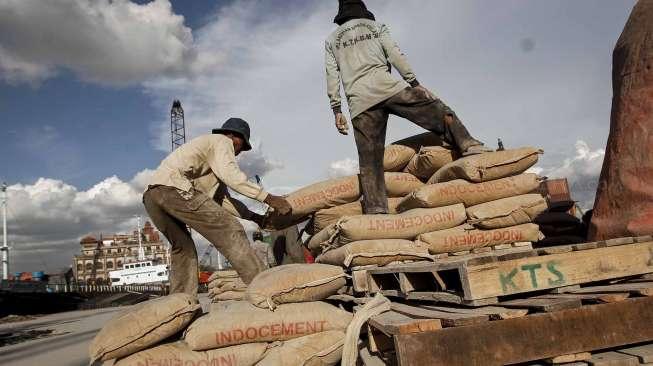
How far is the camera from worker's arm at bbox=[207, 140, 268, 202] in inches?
156

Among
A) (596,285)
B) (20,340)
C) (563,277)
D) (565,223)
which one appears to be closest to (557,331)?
(563,277)

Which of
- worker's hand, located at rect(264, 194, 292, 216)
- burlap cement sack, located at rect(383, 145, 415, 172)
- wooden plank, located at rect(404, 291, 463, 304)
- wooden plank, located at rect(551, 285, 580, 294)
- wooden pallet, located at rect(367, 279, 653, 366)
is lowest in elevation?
wooden pallet, located at rect(367, 279, 653, 366)

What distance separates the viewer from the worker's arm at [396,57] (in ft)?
14.6

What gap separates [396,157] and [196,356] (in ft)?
9.19

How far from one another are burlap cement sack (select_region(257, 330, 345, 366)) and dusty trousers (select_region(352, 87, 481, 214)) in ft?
5.24

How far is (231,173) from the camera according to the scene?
3.98 metres

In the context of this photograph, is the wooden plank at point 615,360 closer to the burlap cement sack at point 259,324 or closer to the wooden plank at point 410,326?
the wooden plank at point 410,326

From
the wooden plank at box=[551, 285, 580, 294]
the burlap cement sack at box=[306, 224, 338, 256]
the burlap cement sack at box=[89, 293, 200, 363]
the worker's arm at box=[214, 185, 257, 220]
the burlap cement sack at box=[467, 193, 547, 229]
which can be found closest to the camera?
the wooden plank at box=[551, 285, 580, 294]

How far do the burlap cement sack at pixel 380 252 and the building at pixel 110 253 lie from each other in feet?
303

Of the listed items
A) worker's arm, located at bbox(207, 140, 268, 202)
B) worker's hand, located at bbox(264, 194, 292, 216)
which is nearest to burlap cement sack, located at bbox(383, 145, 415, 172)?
worker's hand, located at bbox(264, 194, 292, 216)

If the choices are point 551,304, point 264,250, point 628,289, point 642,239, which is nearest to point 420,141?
point 642,239

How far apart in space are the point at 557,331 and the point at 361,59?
324 centimetres

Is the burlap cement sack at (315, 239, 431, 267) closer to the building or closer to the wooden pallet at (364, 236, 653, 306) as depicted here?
the wooden pallet at (364, 236, 653, 306)

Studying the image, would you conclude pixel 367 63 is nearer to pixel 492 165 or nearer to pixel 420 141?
pixel 420 141
